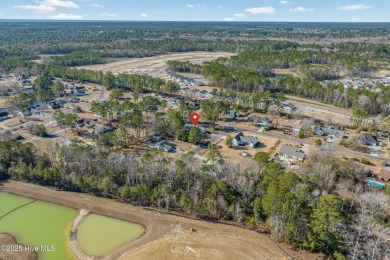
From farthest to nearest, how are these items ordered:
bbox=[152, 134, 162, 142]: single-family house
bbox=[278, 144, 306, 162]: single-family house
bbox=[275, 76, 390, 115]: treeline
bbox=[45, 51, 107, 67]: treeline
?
bbox=[45, 51, 107, 67]: treeline → bbox=[275, 76, 390, 115]: treeline → bbox=[152, 134, 162, 142]: single-family house → bbox=[278, 144, 306, 162]: single-family house

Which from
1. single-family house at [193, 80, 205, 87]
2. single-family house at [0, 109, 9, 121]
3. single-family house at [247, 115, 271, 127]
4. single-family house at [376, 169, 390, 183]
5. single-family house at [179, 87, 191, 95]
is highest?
single-family house at [193, 80, 205, 87]

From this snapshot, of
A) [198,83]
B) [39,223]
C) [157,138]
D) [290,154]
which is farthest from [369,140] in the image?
[198,83]

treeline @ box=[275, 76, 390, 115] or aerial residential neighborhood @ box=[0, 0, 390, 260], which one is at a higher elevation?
treeline @ box=[275, 76, 390, 115]

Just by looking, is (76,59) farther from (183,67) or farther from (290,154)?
(290,154)

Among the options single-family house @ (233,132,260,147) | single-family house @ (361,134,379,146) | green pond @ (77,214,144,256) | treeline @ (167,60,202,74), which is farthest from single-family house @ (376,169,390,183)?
treeline @ (167,60,202,74)

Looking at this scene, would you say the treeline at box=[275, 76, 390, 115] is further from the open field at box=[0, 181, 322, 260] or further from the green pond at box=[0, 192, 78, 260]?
the green pond at box=[0, 192, 78, 260]

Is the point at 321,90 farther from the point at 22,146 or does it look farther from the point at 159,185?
the point at 22,146
